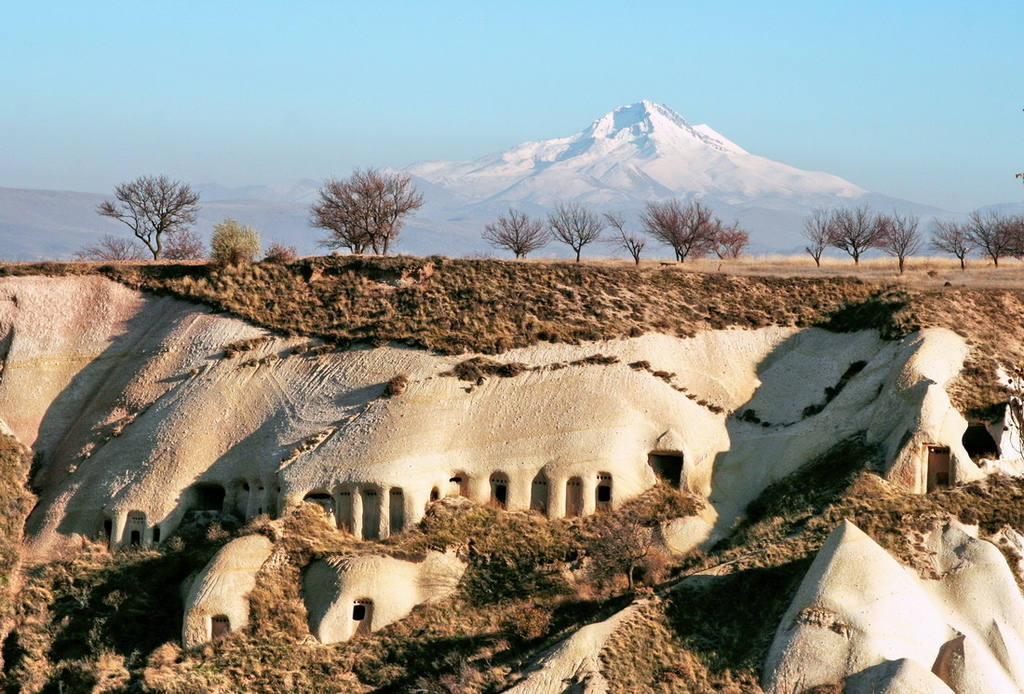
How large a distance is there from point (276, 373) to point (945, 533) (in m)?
28.1

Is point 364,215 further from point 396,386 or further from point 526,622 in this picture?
point 526,622

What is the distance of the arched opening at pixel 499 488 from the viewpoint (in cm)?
5025

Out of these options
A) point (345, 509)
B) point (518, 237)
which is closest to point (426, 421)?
point (345, 509)

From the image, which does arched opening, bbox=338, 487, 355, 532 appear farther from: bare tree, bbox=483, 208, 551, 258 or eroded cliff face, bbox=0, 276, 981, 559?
bare tree, bbox=483, 208, 551, 258

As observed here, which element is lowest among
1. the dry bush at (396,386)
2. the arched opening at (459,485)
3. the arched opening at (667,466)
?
the arched opening at (459,485)

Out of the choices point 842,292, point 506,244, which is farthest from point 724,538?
point 506,244

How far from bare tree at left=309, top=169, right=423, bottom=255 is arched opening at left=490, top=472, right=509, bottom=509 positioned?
92.1 ft

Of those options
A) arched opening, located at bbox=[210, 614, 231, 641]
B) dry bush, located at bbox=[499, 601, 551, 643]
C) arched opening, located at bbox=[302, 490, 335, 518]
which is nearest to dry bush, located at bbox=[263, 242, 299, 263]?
arched opening, located at bbox=[302, 490, 335, 518]

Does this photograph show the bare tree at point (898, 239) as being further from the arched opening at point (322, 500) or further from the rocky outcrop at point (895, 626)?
the arched opening at point (322, 500)

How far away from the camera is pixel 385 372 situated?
178 ft

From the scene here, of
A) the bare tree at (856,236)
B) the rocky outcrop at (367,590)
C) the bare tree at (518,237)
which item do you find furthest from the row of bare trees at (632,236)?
the rocky outcrop at (367,590)

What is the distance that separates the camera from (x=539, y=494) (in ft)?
165

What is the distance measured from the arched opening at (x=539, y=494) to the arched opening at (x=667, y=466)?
4.38 m

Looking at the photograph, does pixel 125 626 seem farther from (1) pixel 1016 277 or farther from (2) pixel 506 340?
(1) pixel 1016 277
